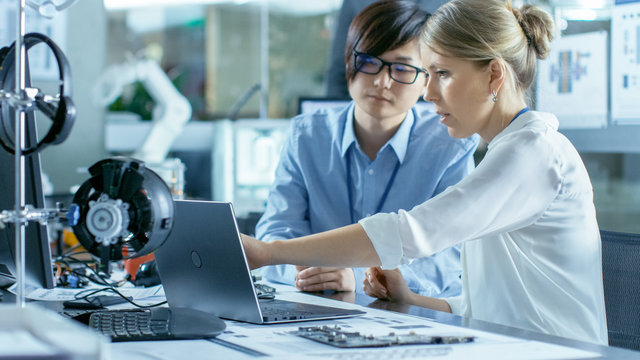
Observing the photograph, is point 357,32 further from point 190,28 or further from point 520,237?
point 190,28

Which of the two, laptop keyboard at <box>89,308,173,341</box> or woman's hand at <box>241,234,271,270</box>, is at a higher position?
woman's hand at <box>241,234,271,270</box>

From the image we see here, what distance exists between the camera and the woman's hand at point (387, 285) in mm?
1272

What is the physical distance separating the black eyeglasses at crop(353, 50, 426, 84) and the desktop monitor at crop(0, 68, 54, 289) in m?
0.87

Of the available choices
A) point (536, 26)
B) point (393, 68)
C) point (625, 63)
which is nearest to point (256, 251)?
point (536, 26)

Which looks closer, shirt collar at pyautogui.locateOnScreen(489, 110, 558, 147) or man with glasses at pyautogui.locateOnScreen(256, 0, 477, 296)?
shirt collar at pyautogui.locateOnScreen(489, 110, 558, 147)

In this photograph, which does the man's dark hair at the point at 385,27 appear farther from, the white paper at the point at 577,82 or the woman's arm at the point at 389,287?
the white paper at the point at 577,82

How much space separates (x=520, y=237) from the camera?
3.90 ft

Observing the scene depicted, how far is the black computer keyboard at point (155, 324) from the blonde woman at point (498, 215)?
0.56 ft

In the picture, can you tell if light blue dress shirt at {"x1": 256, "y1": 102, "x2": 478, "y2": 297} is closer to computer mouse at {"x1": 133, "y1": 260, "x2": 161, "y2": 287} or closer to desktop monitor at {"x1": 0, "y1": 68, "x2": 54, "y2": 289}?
computer mouse at {"x1": 133, "y1": 260, "x2": 161, "y2": 287}

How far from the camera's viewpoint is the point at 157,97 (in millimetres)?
2973

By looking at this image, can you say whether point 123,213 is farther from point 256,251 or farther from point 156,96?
point 156,96

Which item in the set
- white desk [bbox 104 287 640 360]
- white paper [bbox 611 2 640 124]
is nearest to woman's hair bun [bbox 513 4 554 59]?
white desk [bbox 104 287 640 360]

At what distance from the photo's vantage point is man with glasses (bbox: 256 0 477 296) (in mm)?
1701

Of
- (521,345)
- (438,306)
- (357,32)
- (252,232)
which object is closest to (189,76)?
(252,232)
